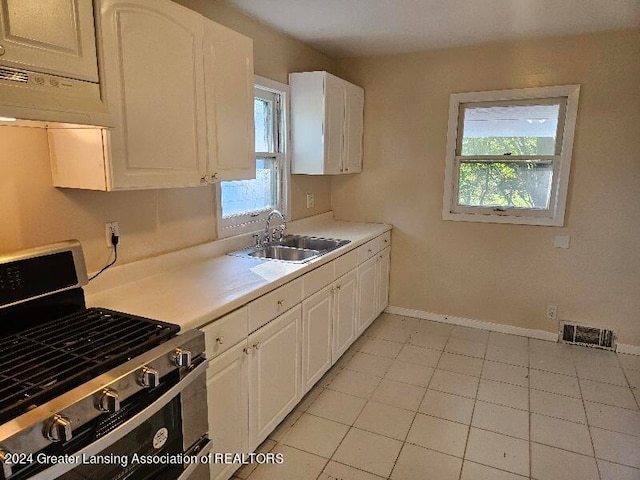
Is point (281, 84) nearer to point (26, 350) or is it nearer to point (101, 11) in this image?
point (101, 11)

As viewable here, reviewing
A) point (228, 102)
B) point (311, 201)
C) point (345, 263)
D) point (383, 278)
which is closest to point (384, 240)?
point (383, 278)

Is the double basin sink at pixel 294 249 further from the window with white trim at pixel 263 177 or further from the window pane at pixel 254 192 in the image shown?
the window pane at pixel 254 192

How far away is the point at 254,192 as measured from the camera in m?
3.13

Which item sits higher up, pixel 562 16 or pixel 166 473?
pixel 562 16

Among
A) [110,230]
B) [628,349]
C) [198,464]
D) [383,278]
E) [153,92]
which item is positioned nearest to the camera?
[198,464]

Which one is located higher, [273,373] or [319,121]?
[319,121]

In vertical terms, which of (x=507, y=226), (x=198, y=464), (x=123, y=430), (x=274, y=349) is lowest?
(x=198, y=464)

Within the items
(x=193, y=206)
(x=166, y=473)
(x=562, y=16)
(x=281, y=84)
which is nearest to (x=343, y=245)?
(x=193, y=206)

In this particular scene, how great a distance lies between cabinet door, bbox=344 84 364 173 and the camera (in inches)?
144

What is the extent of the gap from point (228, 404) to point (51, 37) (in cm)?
153

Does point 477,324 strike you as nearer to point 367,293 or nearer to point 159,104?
point 367,293

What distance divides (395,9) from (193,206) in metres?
1.77

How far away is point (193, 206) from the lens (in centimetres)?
247

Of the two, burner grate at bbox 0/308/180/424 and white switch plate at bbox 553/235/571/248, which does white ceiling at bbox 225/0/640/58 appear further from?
burner grate at bbox 0/308/180/424
